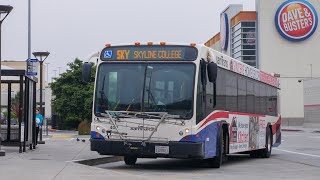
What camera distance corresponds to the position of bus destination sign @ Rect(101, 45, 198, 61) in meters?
16.4

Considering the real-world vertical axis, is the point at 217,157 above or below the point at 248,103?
below

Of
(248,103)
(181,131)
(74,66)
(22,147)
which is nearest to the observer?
(181,131)

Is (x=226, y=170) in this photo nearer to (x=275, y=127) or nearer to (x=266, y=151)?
(x=266, y=151)

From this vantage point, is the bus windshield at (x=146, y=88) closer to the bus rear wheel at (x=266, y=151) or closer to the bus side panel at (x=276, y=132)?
the bus rear wheel at (x=266, y=151)

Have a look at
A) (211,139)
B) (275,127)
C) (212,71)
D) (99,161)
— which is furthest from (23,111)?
(275,127)

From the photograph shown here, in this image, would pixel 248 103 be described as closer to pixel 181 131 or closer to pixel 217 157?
pixel 217 157

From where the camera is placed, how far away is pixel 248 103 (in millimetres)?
21312

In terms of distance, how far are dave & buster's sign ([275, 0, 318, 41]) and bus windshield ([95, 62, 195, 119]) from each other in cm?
6285

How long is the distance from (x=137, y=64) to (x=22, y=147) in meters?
8.03

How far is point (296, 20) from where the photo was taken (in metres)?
78.9

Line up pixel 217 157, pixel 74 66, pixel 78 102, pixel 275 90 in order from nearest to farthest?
1. pixel 217 157
2. pixel 275 90
3. pixel 78 102
4. pixel 74 66

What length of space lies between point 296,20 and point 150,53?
213ft

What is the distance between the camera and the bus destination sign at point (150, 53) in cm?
1639

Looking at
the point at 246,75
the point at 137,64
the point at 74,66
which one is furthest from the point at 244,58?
the point at 137,64
